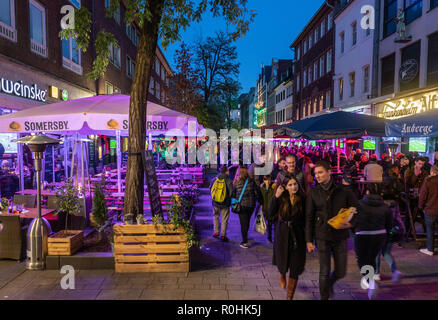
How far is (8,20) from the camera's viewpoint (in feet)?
35.8

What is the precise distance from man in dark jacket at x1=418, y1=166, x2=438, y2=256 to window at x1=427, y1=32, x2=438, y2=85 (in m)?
9.17

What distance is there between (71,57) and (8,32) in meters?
5.12

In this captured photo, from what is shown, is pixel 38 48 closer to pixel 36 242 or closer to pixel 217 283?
pixel 36 242

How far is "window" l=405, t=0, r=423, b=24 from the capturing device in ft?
45.4

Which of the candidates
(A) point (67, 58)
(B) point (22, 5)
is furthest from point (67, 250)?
(A) point (67, 58)

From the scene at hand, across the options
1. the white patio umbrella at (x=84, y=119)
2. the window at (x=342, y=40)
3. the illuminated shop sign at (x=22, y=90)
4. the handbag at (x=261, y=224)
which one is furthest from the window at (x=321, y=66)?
the handbag at (x=261, y=224)

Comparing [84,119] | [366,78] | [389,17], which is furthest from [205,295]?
[366,78]

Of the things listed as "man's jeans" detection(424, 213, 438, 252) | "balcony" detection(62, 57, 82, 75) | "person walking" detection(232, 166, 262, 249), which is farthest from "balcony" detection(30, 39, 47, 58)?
"man's jeans" detection(424, 213, 438, 252)

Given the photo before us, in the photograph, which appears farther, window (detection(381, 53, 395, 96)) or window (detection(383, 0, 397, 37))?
window (detection(381, 53, 395, 96))

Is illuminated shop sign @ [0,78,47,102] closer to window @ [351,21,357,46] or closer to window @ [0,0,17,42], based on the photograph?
window @ [0,0,17,42]

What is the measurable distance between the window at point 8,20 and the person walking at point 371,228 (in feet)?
39.1

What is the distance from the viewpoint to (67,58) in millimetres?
15445

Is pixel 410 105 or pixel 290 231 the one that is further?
pixel 410 105

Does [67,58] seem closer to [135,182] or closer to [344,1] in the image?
[135,182]
